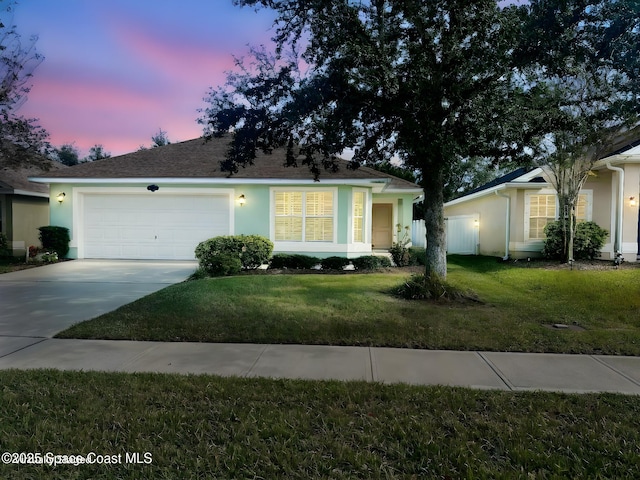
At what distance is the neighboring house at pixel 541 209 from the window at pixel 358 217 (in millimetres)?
5122

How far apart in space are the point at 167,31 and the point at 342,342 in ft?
26.1

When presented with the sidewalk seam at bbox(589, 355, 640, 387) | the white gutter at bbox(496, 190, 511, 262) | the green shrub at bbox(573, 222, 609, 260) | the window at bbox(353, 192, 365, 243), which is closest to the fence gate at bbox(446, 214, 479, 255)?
the white gutter at bbox(496, 190, 511, 262)

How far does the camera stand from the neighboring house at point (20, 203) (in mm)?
15891

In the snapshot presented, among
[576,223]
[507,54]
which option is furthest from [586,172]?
[507,54]

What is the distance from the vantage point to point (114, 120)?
1582 cm

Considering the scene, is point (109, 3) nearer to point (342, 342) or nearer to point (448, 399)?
point (342, 342)

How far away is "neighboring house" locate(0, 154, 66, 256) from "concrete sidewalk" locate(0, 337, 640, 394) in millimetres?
13500

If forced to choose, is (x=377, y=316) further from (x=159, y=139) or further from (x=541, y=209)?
(x=159, y=139)

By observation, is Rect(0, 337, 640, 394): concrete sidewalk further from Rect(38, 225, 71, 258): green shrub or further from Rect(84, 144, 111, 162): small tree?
Rect(84, 144, 111, 162): small tree

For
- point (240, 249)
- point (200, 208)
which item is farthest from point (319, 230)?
point (200, 208)

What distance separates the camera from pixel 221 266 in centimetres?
1052

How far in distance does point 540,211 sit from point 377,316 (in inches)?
419

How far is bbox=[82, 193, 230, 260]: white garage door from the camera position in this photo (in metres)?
13.9

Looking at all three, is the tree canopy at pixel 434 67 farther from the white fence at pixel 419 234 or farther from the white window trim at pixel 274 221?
the white fence at pixel 419 234
